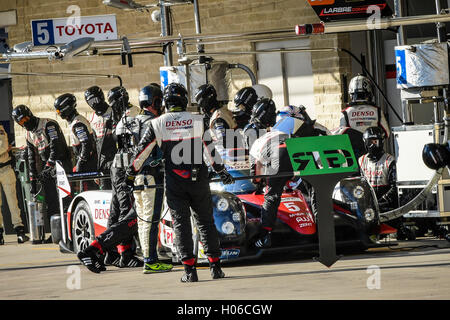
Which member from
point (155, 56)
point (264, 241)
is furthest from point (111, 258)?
point (155, 56)

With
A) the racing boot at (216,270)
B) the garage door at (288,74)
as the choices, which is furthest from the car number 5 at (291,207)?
the garage door at (288,74)

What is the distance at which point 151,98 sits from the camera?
11289mm

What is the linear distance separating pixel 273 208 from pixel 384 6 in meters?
4.72

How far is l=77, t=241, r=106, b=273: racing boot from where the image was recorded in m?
11.2

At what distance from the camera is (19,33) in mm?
21266

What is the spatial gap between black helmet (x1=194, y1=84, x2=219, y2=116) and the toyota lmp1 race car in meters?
1.17

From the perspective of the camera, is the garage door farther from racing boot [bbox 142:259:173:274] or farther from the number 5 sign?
racing boot [bbox 142:259:173:274]

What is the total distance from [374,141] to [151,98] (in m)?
3.21

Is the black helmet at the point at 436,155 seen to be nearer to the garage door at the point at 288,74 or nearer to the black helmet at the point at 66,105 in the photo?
the black helmet at the point at 66,105

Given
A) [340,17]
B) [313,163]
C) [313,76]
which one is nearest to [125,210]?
[313,163]

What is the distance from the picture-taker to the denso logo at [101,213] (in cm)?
1214

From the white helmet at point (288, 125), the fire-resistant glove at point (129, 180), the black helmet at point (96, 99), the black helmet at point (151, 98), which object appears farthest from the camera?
the black helmet at point (96, 99)

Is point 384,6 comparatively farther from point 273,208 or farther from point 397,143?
point 273,208

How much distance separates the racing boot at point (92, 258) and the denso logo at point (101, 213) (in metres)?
0.89
